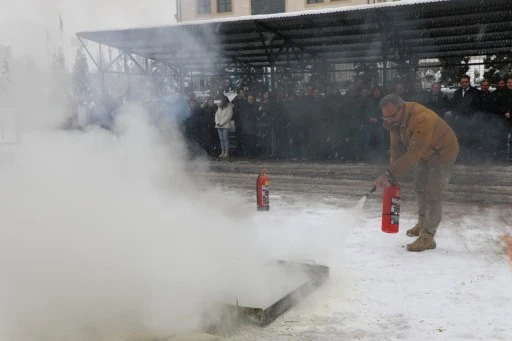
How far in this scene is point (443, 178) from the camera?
520 centimetres

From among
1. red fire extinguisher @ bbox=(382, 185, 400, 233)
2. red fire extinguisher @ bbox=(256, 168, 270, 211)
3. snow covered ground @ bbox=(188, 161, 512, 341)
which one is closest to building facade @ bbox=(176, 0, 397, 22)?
snow covered ground @ bbox=(188, 161, 512, 341)

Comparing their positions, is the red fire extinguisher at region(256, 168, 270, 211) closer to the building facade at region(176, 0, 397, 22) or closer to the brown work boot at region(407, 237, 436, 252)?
Result: the brown work boot at region(407, 237, 436, 252)

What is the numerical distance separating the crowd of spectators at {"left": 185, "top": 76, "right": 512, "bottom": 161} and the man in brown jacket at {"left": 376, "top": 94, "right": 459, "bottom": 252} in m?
6.08

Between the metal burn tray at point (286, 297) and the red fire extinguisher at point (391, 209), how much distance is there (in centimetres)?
135

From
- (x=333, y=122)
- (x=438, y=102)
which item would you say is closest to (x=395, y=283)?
(x=438, y=102)

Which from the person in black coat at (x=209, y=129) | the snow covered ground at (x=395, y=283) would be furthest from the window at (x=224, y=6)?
the snow covered ground at (x=395, y=283)

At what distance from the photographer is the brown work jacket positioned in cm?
498

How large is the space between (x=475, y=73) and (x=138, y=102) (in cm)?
1114

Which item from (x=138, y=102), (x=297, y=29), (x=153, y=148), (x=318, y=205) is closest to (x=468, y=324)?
(x=318, y=205)

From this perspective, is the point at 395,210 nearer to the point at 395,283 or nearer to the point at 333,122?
the point at 395,283

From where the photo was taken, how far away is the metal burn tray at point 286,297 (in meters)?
3.53

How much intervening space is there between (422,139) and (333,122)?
23.9 ft

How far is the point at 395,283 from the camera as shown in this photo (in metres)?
4.34

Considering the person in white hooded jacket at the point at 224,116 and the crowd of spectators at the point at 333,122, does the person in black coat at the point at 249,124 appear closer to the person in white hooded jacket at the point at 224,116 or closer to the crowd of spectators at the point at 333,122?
the crowd of spectators at the point at 333,122
